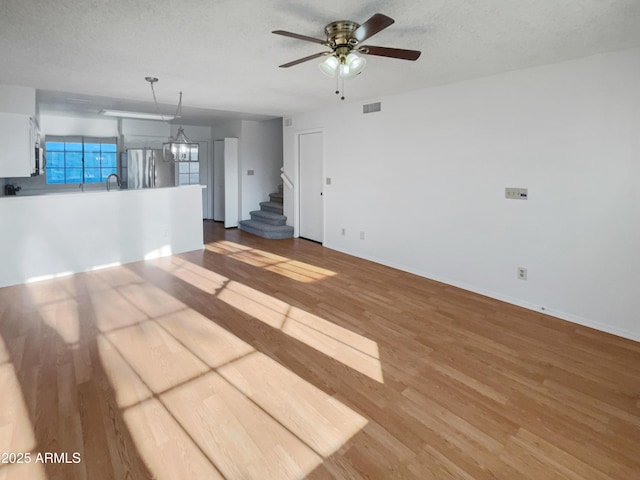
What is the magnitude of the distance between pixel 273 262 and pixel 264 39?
11.6 ft

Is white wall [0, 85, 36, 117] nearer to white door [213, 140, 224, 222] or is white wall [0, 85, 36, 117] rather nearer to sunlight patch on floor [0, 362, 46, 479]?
sunlight patch on floor [0, 362, 46, 479]

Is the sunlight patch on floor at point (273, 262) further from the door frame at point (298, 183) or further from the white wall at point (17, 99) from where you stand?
the white wall at point (17, 99)

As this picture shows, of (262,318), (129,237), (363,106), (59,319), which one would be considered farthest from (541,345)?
(129,237)

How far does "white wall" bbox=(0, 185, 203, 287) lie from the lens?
4.63 m

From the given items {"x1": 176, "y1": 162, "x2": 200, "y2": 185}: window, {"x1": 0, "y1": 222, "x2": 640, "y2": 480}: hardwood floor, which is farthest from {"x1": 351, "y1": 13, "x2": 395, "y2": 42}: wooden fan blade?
{"x1": 176, "y1": 162, "x2": 200, "y2": 185}: window

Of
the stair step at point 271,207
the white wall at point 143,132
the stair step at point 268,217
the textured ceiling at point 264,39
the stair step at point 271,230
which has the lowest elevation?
the stair step at point 271,230

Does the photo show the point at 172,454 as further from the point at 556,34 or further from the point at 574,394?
the point at 556,34

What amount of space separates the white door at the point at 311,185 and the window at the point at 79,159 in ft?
16.0

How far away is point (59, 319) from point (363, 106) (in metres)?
4.98

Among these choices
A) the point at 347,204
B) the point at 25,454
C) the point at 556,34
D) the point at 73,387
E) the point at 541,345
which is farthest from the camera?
the point at 347,204

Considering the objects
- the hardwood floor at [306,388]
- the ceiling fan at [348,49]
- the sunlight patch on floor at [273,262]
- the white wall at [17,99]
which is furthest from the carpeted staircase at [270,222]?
the ceiling fan at [348,49]

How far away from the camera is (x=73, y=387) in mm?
2488

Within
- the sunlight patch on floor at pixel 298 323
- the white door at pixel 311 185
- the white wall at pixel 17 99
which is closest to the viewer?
the sunlight patch on floor at pixel 298 323

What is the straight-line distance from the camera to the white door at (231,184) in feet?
28.9
